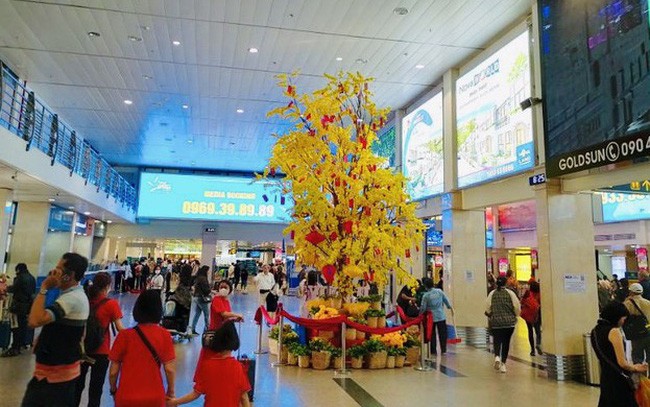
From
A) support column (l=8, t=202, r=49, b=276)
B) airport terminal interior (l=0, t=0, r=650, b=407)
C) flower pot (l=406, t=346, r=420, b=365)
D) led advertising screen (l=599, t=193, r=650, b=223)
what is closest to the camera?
airport terminal interior (l=0, t=0, r=650, b=407)

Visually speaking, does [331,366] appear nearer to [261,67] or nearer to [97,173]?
[261,67]

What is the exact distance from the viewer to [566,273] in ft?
22.6

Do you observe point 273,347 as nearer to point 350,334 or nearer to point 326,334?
point 326,334

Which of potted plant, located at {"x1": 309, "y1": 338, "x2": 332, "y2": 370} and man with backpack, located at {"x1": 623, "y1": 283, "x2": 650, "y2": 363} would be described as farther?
potted plant, located at {"x1": 309, "y1": 338, "x2": 332, "y2": 370}

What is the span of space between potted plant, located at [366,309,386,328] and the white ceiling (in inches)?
206

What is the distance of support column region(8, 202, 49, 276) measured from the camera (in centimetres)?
1349

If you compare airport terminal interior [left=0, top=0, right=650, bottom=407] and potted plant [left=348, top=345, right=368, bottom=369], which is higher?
airport terminal interior [left=0, top=0, right=650, bottom=407]

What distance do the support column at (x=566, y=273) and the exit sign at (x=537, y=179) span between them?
81 mm

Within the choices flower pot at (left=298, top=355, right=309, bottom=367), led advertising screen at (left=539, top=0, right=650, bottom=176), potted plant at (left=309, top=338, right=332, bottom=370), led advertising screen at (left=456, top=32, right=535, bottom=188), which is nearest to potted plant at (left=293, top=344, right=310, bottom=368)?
flower pot at (left=298, top=355, right=309, bottom=367)

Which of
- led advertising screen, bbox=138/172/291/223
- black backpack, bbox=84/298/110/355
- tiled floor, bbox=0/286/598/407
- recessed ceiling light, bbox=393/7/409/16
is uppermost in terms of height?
recessed ceiling light, bbox=393/7/409/16

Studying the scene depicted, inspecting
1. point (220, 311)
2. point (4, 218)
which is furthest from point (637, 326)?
point (4, 218)

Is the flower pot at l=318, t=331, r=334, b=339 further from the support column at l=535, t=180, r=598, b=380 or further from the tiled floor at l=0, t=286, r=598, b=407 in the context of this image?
the support column at l=535, t=180, r=598, b=380

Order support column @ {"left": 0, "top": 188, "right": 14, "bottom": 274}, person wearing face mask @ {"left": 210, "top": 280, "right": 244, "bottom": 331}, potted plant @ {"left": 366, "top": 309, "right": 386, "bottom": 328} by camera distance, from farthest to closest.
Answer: support column @ {"left": 0, "top": 188, "right": 14, "bottom": 274} → potted plant @ {"left": 366, "top": 309, "right": 386, "bottom": 328} → person wearing face mask @ {"left": 210, "top": 280, "right": 244, "bottom": 331}

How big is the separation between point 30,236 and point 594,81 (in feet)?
49.6
